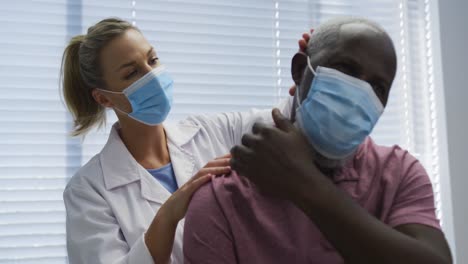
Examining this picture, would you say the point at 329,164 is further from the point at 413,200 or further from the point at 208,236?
the point at 208,236

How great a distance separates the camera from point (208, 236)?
1.05 meters

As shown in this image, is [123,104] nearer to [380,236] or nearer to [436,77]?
[380,236]

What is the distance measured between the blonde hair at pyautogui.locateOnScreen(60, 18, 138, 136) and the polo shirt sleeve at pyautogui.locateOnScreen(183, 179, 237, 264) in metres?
0.83

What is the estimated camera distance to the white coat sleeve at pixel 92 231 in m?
1.52

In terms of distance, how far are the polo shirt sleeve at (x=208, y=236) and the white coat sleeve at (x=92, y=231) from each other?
0.47 meters

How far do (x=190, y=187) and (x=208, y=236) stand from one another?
0.68 feet

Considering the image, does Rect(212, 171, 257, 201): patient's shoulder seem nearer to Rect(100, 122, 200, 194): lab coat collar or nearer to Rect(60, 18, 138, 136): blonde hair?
Rect(100, 122, 200, 194): lab coat collar

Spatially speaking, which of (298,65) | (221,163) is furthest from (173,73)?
(298,65)

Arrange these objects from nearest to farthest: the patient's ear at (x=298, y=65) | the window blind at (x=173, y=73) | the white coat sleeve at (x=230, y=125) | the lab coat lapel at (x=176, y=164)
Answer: the patient's ear at (x=298, y=65)
the lab coat lapel at (x=176, y=164)
the white coat sleeve at (x=230, y=125)
the window blind at (x=173, y=73)

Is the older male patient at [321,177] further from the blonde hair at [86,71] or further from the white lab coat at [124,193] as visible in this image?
the blonde hair at [86,71]

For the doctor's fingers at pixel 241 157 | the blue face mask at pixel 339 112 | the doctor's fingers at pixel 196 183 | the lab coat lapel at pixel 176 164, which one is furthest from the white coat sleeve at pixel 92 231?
the blue face mask at pixel 339 112

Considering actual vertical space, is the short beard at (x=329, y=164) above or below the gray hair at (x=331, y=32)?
below

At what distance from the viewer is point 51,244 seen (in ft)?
7.57

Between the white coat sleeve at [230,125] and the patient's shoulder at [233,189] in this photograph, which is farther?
the white coat sleeve at [230,125]
